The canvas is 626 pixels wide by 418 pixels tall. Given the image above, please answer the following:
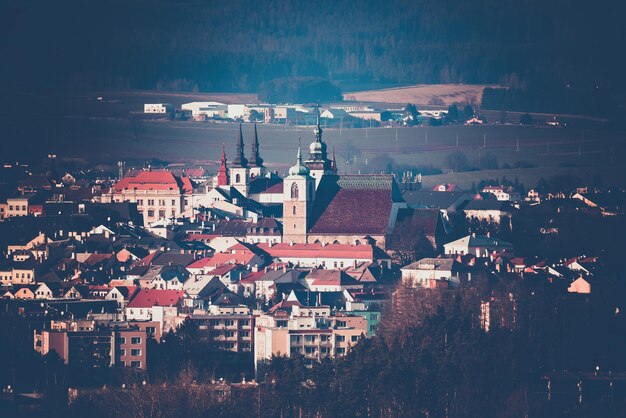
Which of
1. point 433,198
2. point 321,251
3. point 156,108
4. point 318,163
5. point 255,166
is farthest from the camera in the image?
point 156,108

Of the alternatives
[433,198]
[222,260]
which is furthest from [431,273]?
[433,198]

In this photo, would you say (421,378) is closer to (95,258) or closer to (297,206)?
(95,258)

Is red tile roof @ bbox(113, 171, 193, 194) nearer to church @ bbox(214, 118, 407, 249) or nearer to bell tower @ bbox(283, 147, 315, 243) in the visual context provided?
church @ bbox(214, 118, 407, 249)

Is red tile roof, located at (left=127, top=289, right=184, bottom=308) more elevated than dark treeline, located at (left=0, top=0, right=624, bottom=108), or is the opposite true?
dark treeline, located at (left=0, top=0, right=624, bottom=108)

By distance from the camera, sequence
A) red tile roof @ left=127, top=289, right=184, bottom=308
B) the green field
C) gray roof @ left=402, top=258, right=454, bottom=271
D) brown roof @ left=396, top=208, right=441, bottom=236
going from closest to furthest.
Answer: red tile roof @ left=127, top=289, right=184, bottom=308 → gray roof @ left=402, top=258, right=454, bottom=271 → brown roof @ left=396, top=208, right=441, bottom=236 → the green field

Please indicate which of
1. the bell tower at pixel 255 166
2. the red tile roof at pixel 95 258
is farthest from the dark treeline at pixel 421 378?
the bell tower at pixel 255 166

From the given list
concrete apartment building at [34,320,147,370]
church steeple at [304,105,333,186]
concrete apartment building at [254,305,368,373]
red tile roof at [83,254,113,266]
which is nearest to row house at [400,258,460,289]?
concrete apartment building at [254,305,368,373]

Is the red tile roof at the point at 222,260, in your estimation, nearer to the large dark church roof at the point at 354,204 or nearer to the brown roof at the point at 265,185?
the large dark church roof at the point at 354,204
